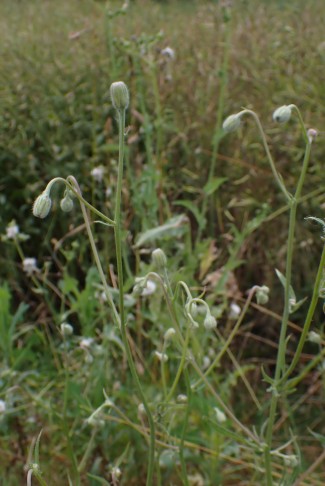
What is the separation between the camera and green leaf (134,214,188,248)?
66.4 inches

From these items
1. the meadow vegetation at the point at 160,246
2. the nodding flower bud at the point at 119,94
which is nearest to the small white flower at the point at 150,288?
the meadow vegetation at the point at 160,246

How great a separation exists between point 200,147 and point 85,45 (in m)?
0.75

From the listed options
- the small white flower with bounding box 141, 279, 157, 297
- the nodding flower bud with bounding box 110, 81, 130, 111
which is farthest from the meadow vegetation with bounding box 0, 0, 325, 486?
the nodding flower bud with bounding box 110, 81, 130, 111

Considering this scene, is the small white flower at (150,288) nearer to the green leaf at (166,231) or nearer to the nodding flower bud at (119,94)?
the green leaf at (166,231)

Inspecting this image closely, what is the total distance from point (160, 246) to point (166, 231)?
17cm

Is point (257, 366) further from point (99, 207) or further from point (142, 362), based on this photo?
point (99, 207)

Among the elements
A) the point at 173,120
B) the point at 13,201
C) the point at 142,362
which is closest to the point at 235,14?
the point at 173,120

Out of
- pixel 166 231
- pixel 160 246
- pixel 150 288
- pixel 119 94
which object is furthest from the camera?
pixel 160 246

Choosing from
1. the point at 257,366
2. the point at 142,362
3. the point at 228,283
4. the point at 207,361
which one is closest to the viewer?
the point at 207,361

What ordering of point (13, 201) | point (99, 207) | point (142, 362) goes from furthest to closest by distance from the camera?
point (13, 201), point (99, 207), point (142, 362)

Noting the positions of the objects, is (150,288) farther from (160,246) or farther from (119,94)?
(119,94)

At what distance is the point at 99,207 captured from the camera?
7.52ft

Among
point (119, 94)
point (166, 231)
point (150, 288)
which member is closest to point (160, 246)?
point (166, 231)

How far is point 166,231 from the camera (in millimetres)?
1786
